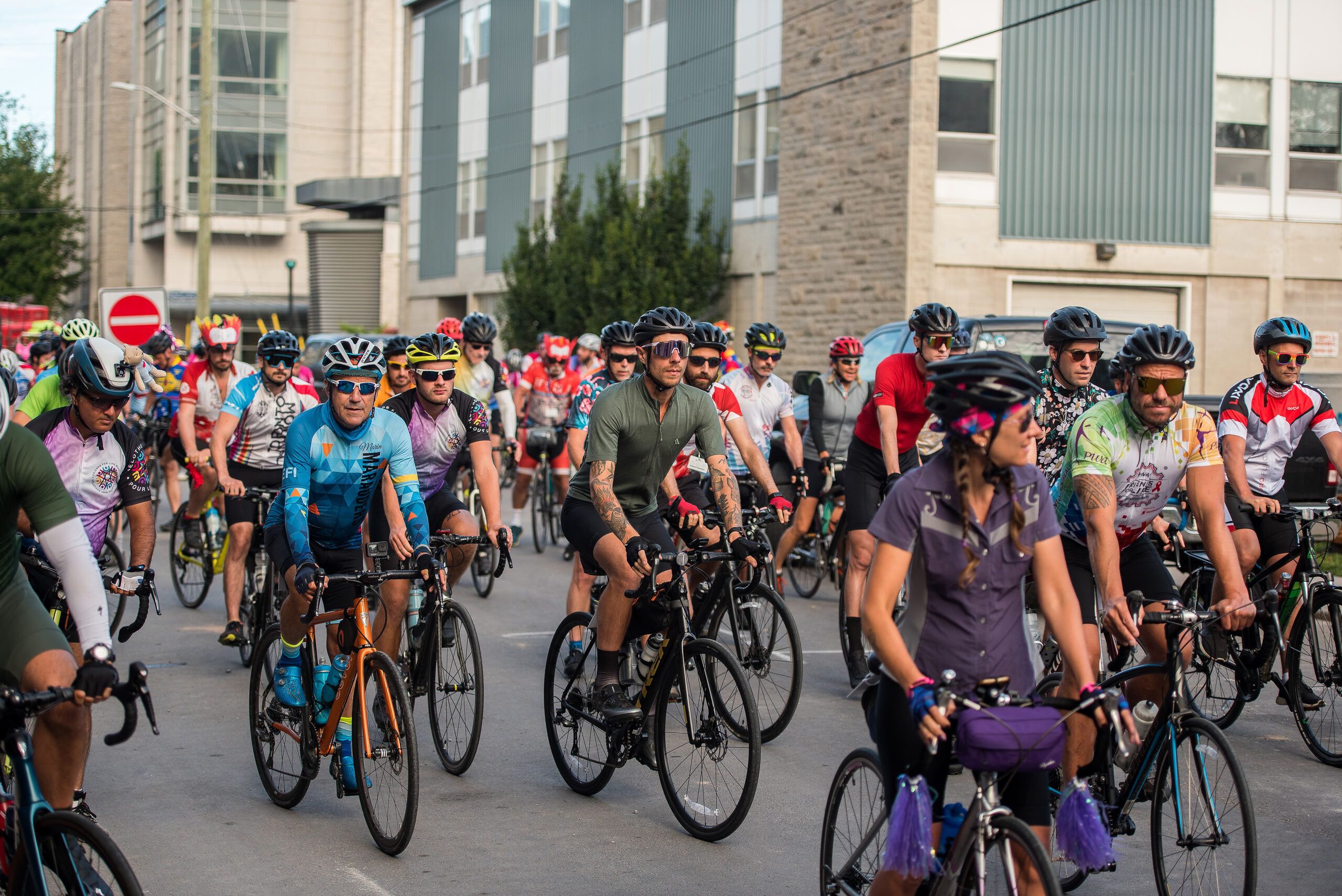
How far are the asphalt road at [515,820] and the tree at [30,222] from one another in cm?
5782

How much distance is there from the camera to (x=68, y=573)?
4113 millimetres

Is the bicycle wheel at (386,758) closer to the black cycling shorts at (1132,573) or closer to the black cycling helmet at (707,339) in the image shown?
the black cycling shorts at (1132,573)

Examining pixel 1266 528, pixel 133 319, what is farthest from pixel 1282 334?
pixel 133 319

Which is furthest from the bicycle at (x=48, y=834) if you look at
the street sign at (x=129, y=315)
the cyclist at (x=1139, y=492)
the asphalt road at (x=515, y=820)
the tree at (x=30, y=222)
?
the tree at (x=30, y=222)

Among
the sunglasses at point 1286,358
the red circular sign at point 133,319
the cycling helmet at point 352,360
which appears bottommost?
the cycling helmet at point 352,360

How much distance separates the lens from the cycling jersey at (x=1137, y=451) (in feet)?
17.5

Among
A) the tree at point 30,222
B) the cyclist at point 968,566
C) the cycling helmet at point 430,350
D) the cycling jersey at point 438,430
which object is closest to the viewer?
the cyclist at point 968,566

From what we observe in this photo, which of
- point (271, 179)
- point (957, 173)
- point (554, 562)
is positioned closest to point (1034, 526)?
point (554, 562)

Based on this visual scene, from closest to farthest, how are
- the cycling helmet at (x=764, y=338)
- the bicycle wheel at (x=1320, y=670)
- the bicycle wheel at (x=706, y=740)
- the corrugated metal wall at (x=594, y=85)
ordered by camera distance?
the bicycle wheel at (x=706, y=740) < the bicycle wheel at (x=1320, y=670) < the cycling helmet at (x=764, y=338) < the corrugated metal wall at (x=594, y=85)

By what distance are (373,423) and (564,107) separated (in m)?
31.0

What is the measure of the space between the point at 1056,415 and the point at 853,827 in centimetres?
324

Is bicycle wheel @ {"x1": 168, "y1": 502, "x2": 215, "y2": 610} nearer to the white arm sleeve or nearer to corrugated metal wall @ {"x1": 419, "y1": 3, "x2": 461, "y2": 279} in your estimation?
the white arm sleeve

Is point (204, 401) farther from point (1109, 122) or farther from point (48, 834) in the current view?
point (1109, 122)

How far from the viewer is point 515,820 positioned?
610 centimetres
